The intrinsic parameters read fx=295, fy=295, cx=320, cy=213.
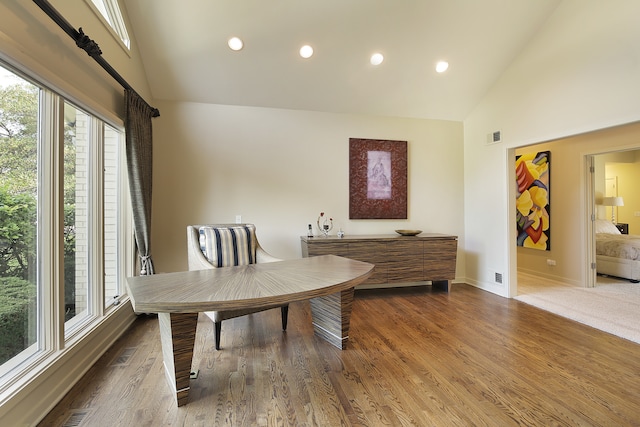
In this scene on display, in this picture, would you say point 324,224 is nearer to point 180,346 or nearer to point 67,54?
point 180,346

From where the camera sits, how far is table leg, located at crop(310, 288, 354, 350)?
2320 mm

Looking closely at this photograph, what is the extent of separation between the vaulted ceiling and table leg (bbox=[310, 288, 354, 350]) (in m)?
2.57

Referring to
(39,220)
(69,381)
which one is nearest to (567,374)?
(69,381)

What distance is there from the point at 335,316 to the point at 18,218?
2078 millimetres

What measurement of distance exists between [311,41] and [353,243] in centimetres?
231

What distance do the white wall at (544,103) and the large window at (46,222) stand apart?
4.37 meters

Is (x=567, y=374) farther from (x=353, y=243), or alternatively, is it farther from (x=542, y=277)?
(x=542, y=277)

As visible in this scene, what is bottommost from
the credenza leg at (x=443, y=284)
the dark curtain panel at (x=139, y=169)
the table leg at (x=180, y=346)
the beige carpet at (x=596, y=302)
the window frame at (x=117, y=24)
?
the beige carpet at (x=596, y=302)

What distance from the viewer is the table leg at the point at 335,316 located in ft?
7.61

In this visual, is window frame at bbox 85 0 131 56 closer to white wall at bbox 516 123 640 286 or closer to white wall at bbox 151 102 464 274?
white wall at bbox 151 102 464 274

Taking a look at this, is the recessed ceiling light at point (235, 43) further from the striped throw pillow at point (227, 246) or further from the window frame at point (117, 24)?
the striped throw pillow at point (227, 246)

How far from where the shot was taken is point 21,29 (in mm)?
1490

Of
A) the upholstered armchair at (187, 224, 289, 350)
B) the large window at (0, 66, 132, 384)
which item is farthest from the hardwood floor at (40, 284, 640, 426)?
the upholstered armchair at (187, 224, 289, 350)

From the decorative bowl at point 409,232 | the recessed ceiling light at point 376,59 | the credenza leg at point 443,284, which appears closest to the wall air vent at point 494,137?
the decorative bowl at point 409,232
